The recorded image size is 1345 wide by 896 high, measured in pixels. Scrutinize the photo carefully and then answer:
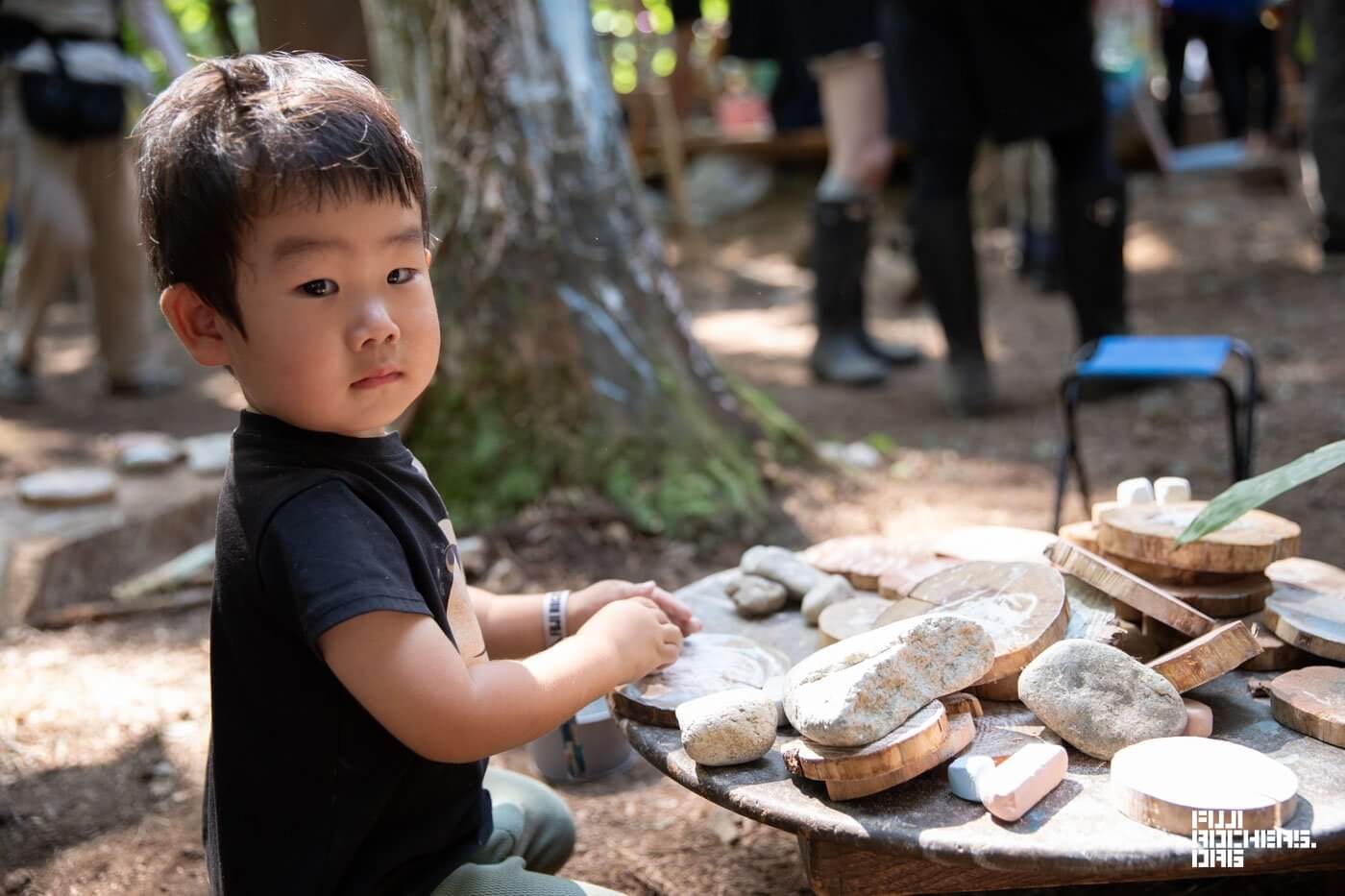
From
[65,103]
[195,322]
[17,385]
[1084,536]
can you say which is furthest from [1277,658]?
[17,385]

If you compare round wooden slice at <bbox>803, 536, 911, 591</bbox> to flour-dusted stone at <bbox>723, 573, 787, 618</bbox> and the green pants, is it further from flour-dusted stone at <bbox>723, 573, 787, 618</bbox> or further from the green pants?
the green pants

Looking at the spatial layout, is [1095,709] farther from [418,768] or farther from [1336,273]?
[1336,273]

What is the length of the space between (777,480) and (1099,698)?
209 centimetres

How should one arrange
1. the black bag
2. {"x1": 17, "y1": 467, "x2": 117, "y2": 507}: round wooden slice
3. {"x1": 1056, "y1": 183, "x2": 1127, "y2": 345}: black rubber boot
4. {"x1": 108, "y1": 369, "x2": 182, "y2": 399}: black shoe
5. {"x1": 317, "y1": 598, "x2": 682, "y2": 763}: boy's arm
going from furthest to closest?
{"x1": 108, "y1": 369, "x2": 182, "y2": 399}: black shoe, the black bag, {"x1": 1056, "y1": 183, "x2": 1127, "y2": 345}: black rubber boot, {"x1": 17, "y1": 467, "x2": 117, "y2": 507}: round wooden slice, {"x1": 317, "y1": 598, "x2": 682, "y2": 763}: boy's arm

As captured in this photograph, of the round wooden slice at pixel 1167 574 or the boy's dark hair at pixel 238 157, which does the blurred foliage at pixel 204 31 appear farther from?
the round wooden slice at pixel 1167 574

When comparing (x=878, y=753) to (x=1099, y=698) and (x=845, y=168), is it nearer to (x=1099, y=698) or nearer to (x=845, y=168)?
(x=1099, y=698)

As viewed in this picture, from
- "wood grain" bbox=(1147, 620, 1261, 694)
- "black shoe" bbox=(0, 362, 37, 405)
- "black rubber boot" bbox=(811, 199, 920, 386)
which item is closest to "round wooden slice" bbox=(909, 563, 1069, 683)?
"wood grain" bbox=(1147, 620, 1261, 694)

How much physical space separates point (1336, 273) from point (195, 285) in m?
5.82

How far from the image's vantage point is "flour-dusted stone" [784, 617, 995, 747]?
4.03ft

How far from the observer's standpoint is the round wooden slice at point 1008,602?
1.40 metres

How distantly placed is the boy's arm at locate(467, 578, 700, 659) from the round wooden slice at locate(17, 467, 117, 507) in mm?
2176

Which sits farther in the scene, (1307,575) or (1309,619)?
(1307,575)

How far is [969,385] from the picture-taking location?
4.41 meters

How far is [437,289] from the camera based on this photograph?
3201 mm
